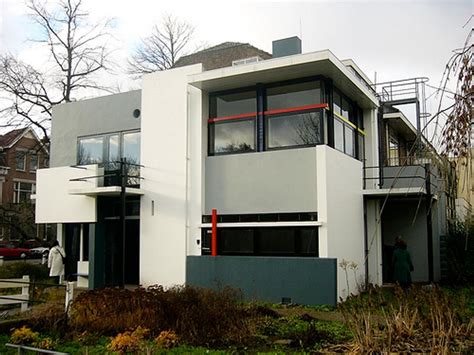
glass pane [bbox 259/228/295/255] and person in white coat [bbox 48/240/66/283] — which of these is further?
person in white coat [bbox 48/240/66/283]

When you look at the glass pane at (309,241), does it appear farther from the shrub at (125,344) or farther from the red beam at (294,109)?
the shrub at (125,344)

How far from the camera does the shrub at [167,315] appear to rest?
8609 mm

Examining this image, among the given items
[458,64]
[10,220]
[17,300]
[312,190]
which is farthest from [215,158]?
[10,220]

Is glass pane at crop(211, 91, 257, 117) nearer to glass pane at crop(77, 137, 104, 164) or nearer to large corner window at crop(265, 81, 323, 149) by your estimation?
large corner window at crop(265, 81, 323, 149)

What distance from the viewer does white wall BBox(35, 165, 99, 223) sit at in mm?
16219

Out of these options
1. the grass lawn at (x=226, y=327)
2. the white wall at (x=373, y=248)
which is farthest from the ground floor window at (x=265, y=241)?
the white wall at (x=373, y=248)

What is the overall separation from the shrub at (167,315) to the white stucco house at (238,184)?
3495 millimetres

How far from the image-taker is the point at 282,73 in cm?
1356

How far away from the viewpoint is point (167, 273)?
14.9 m

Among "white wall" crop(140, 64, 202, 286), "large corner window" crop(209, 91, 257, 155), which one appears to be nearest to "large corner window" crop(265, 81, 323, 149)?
"large corner window" crop(209, 91, 257, 155)

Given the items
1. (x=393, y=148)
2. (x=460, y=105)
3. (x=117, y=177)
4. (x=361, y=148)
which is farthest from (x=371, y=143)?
(x=460, y=105)

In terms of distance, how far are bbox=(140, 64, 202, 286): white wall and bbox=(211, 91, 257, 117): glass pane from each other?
1.79ft

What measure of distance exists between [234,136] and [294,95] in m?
2.14

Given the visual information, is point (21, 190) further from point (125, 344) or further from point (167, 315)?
point (125, 344)
